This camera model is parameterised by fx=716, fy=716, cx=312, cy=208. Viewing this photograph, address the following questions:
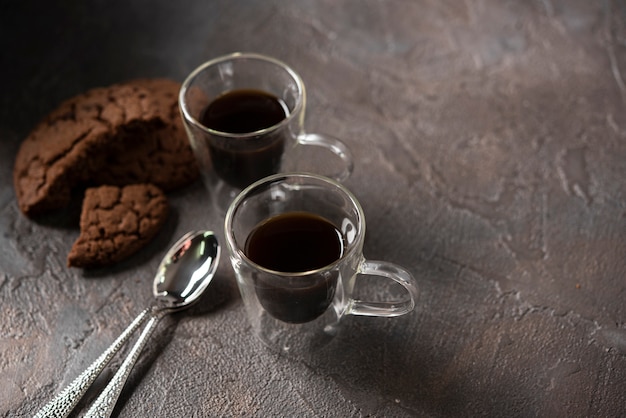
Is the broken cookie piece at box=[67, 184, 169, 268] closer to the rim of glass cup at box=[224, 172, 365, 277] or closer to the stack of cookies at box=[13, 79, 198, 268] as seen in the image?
the stack of cookies at box=[13, 79, 198, 268]

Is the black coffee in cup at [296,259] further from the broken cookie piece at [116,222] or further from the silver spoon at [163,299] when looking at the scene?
the broken cookie piece at [116,222]

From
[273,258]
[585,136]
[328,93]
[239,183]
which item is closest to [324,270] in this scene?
[273,258]

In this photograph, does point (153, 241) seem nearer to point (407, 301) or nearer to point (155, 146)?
point (155, 146)

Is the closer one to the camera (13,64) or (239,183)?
(239,183)

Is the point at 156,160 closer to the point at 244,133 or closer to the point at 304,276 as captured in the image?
the point at 244,133

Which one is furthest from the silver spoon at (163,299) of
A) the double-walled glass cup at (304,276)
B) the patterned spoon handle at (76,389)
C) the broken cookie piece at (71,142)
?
the broken cookie piece at (71,142)

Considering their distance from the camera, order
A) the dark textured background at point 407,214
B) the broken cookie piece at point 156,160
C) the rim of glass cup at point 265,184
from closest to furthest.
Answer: the rim of glass cup at point 265,184 < the dark textured background at point 407,214 < the broken cookie piece at point 156,160

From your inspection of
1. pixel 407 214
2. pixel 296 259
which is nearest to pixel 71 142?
pixel 296 259
